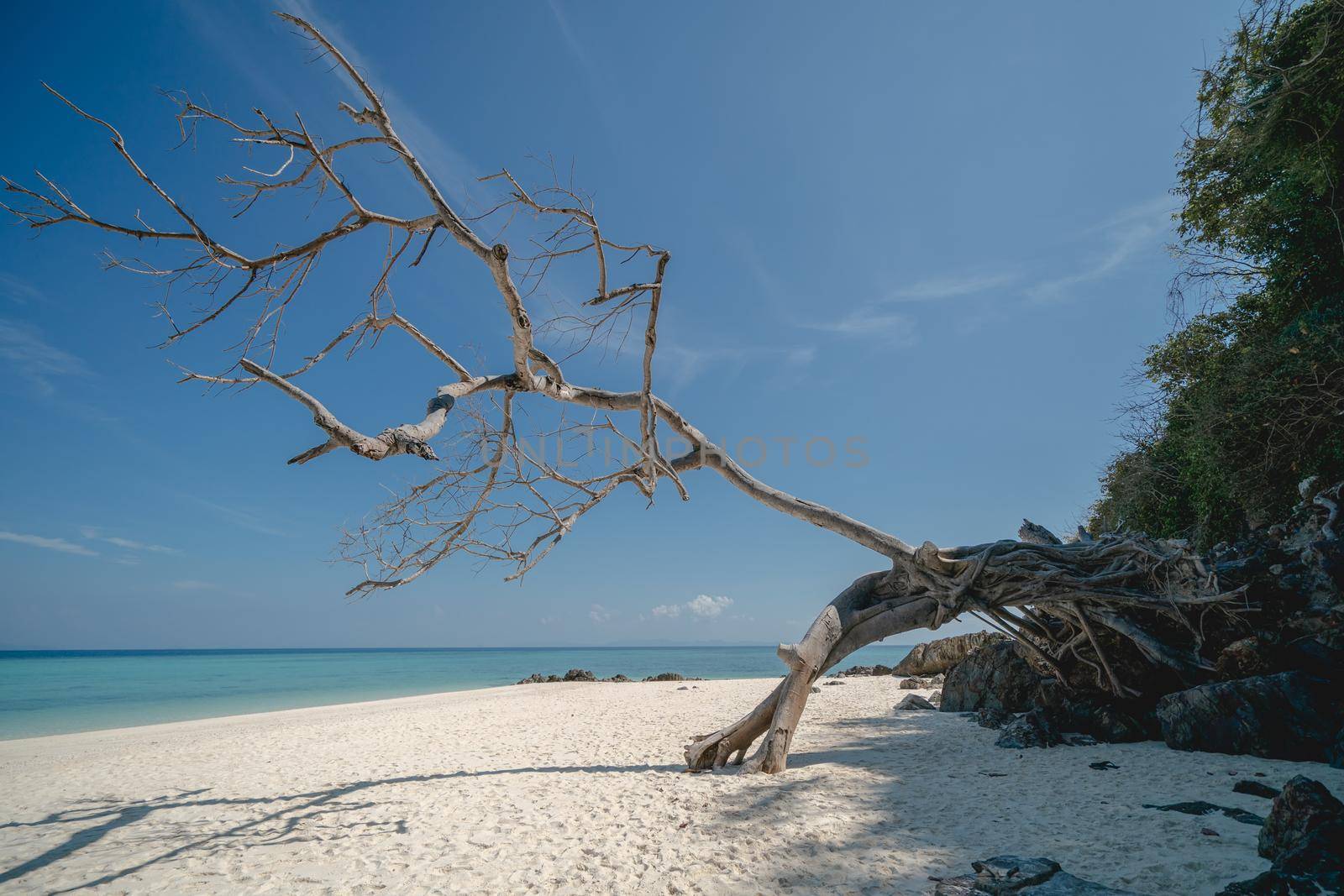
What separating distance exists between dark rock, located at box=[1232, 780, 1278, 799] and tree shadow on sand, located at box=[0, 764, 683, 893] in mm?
4855

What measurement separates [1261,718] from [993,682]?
404 centimetres

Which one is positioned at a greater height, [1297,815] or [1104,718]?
[1297,815]

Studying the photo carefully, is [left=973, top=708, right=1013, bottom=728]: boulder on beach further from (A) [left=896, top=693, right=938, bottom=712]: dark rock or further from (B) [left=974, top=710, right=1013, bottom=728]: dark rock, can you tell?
(A) [left=896, top=693, right=938, bottom=712]: dark rock

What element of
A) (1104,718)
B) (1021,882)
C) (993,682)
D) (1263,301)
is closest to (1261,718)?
(1104,718)

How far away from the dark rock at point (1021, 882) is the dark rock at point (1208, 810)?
1698 millimetres

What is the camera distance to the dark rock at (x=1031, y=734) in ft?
22.6

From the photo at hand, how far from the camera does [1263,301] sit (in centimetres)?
986

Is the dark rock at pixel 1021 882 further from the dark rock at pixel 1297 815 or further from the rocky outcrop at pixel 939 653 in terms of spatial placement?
the rocky outcrop at pixel 939 653

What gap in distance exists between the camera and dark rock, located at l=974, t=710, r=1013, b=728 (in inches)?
323

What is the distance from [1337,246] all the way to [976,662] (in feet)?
26.1

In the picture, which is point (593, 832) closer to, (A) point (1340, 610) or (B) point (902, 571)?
(B) point (902, 571)

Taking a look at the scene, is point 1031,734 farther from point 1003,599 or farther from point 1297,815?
point 1297,815

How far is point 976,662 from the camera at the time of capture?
33.2 feet

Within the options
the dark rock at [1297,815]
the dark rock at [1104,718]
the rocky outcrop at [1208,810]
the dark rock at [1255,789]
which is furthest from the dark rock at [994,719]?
the dark rock at [1297,815]
